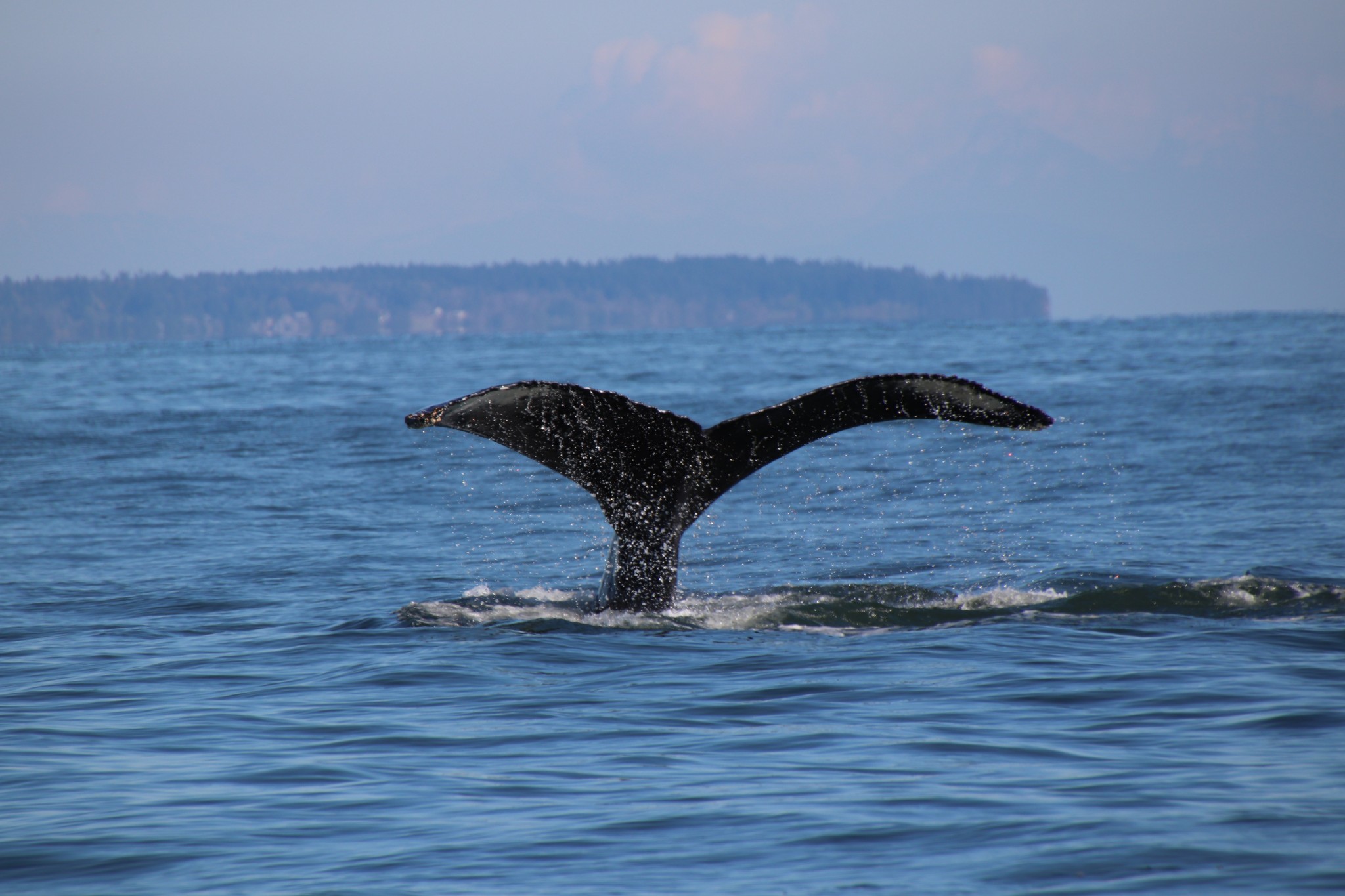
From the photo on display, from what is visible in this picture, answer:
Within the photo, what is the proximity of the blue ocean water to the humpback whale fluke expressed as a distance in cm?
76

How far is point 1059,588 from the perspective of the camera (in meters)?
10.2

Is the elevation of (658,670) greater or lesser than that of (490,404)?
lesser

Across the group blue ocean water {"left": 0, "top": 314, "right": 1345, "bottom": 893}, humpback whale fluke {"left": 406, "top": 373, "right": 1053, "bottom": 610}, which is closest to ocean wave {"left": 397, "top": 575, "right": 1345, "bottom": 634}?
blue ocean water {"left": 0, "top": 314, "right": 1345, "bottom": 893}

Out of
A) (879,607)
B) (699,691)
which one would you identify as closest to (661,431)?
(699,691)

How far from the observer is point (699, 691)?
7.16m

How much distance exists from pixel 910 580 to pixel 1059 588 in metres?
1.30

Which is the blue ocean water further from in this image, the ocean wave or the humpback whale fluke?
the humpback whale fluke

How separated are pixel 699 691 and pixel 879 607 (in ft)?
8.73

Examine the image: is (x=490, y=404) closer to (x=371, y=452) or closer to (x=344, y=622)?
(x=344, y=622)

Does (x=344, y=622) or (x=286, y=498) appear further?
(x=286, y=498)

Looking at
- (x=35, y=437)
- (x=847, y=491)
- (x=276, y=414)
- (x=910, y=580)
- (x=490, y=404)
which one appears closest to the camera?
(x=490, y=404)

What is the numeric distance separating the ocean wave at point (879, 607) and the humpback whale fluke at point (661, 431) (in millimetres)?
612

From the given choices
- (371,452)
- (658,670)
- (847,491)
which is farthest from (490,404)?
(371,452)

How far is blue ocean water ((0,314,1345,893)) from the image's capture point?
4.83 m
